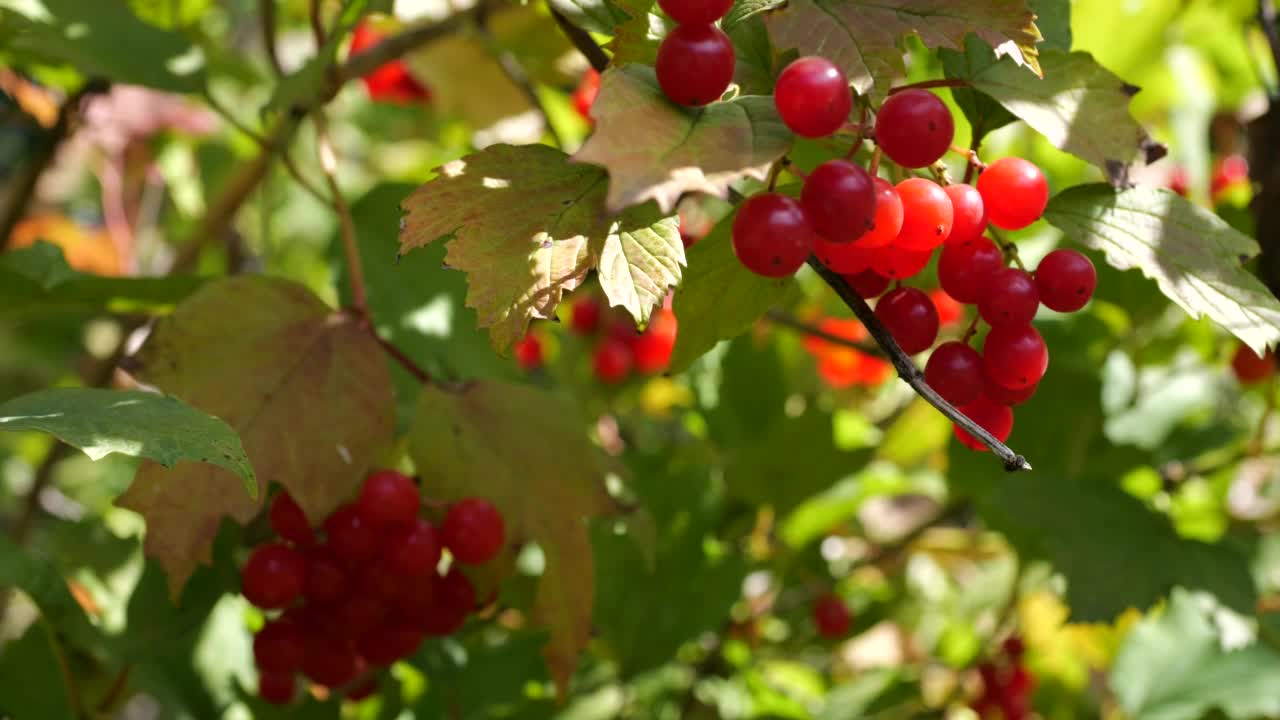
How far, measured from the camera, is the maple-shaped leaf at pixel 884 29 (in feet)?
1.97

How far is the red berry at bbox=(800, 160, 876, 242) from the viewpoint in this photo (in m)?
0.57

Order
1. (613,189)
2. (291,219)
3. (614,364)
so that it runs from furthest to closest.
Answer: (291,219) < (614,364) < (613,189)

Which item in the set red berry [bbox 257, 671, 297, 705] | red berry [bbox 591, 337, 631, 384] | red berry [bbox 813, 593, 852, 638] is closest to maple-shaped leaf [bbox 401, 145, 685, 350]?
red berry [bbox 257, 671, 297, 705]

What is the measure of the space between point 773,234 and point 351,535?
42cm

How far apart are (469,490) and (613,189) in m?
0.44

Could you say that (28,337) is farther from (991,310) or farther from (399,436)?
(991,310)

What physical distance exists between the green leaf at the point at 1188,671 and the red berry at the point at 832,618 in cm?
28

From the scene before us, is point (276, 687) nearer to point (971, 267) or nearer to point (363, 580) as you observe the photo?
point (363, 580)

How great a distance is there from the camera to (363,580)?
0.88 metres

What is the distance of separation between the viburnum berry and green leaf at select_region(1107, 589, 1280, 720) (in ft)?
2.54

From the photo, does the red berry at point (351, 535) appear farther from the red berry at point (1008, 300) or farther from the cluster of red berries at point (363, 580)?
the red berry at point (1008, 300)

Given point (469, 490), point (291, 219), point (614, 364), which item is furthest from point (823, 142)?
point (291, 219)

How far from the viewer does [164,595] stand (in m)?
1.03

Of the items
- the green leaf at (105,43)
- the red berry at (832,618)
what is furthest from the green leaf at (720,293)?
the red berry at (832,618)
